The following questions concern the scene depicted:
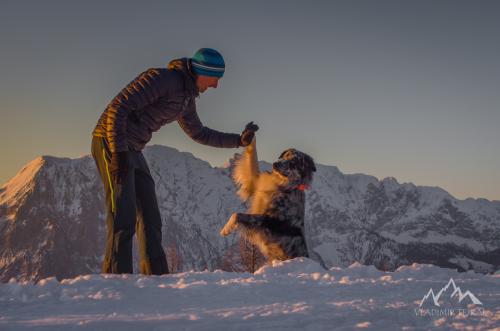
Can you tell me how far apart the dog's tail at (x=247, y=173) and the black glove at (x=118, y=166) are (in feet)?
8.64

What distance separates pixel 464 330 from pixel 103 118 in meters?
4.81

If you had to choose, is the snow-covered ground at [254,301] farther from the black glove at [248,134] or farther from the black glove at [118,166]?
the black glove at [248,134]

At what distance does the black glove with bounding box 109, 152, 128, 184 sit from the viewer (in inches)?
234

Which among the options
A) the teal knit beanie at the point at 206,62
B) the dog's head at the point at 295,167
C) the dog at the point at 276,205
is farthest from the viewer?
the dog's head at the point at 295,167

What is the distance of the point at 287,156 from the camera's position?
8164 millimetres

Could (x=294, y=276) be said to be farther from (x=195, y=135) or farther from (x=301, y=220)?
(x=195, y=135)

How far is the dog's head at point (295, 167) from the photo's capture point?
7.88 meters

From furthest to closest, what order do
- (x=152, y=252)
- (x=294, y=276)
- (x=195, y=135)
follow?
1. (x=195, y=135)
2. (x=152, y=252)
3. (x=294, y=276)

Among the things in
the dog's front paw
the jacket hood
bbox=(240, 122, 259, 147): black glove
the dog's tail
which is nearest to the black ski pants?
the jacket hood

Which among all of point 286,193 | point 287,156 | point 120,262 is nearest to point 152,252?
point 120,262

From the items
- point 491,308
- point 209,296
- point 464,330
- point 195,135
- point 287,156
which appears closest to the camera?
point 464,330

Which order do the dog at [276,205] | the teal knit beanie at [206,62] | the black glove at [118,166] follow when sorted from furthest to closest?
the dog at [276,205], the teal knit beanie at [206,62], the black glove at [118,166]
